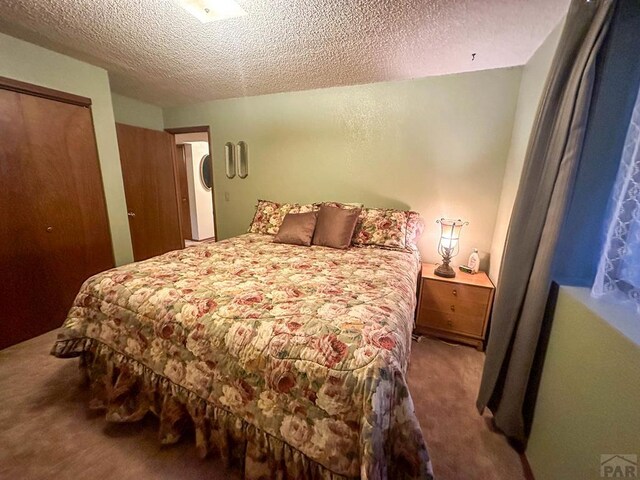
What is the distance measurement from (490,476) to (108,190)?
3440mm

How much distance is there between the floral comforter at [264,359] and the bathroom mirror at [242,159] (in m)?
1.84

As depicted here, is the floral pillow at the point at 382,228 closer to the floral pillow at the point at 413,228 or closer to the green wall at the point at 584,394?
the floral pillow at the point at 413,228

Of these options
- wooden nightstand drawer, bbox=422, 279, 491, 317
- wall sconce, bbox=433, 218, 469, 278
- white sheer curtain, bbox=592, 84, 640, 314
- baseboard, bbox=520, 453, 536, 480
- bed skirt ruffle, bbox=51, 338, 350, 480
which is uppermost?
white sheer curtain, bbox=592, 84, 640, 314

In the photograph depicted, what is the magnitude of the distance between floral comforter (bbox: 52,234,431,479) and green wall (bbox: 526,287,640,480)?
0.51 meters

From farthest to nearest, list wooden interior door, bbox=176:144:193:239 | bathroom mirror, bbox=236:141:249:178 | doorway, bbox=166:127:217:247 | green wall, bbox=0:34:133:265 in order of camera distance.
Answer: doorway, bbox=166:127:217:247 < wooden interior door, bbox=176:144:193:239 < bathroom mirror, bbox=236:141:249:178 < green wall, bbox=0:34:133:265

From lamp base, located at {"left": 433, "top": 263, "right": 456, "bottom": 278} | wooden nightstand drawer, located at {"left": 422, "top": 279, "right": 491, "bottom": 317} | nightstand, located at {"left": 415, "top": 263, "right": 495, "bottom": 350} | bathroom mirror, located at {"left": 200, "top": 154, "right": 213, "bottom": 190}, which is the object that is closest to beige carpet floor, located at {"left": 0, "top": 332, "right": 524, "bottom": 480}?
nightstand, located at {"left": 415, "top": 263, "right": 495, "bottom": 350}

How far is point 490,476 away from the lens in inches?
44.4

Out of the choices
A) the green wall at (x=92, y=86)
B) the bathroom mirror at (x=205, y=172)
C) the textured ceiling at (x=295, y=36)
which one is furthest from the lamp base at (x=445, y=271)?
the bathroom mirror at (x=205, y=172)

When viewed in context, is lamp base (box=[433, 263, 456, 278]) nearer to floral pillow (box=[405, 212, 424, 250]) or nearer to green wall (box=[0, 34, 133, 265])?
floral pillow (box=[405, 212, 424, 250])

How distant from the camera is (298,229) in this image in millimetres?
2332

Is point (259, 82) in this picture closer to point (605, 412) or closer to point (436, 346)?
point (436, 346)

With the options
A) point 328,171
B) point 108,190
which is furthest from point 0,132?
point 328,171

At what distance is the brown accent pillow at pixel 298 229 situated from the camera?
2.29 metres

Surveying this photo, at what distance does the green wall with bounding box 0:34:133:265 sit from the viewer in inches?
72.7
